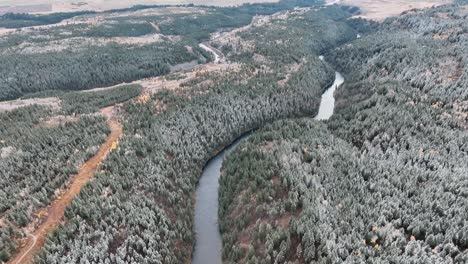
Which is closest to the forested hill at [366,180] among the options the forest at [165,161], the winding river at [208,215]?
the winding river at [208,215]

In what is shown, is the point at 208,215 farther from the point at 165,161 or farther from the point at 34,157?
the point at 34,157

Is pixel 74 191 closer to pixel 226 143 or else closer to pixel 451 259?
pixel 226 143

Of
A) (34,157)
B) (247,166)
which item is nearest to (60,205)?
(34,157)

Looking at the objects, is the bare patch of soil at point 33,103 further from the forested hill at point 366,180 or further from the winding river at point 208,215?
the forested hill at point 366,180

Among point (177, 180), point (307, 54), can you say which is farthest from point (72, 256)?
point (307, 54)

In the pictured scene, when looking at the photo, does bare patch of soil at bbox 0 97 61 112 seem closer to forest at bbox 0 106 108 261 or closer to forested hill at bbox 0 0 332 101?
forest at bbox 0 106 108 261

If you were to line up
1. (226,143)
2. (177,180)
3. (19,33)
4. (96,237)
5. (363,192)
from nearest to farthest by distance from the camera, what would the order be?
1. (96,237)
2. (363,192)
3. (177,180)
4. (226,143)
5. (19,33)

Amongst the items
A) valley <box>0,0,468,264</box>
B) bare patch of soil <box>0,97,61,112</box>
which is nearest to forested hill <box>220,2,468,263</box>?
valley <box>0,0,468,264</box>
